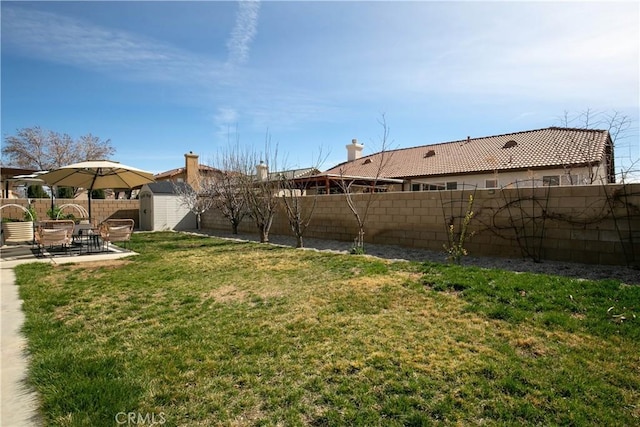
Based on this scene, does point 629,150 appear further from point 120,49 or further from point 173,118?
point 173,118

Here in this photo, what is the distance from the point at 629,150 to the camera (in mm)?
8984

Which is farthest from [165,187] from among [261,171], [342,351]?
[342,351]

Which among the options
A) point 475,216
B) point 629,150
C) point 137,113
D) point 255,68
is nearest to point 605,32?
point 629,150

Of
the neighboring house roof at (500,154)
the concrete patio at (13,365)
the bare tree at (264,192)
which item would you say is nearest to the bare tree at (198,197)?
the bare tree at (264,192)

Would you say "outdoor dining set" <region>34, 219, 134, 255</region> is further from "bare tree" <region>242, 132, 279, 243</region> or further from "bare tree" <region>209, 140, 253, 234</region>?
"bare tree" <region>209, 140, 253, 234</region>

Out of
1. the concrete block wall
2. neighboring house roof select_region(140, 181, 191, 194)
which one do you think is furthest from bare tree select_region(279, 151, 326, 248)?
neighboring house roof select_region(140, 181, 191, 194)

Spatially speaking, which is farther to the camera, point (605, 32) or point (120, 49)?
point (120, 49)

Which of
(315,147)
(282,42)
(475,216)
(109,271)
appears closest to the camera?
(109,271)

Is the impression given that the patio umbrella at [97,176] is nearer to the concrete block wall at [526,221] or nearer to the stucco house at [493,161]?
the concrete block wall at [526,221]

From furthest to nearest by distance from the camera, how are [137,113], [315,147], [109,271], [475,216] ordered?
[137,113]
[315,147]
[475,216]
[109,271]

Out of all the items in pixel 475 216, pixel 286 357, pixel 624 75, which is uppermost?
pixel 624 75

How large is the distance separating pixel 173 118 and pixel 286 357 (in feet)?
52.6

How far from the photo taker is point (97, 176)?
36.9 feet

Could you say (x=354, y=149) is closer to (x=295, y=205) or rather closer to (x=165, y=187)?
(x=165, y=187)
